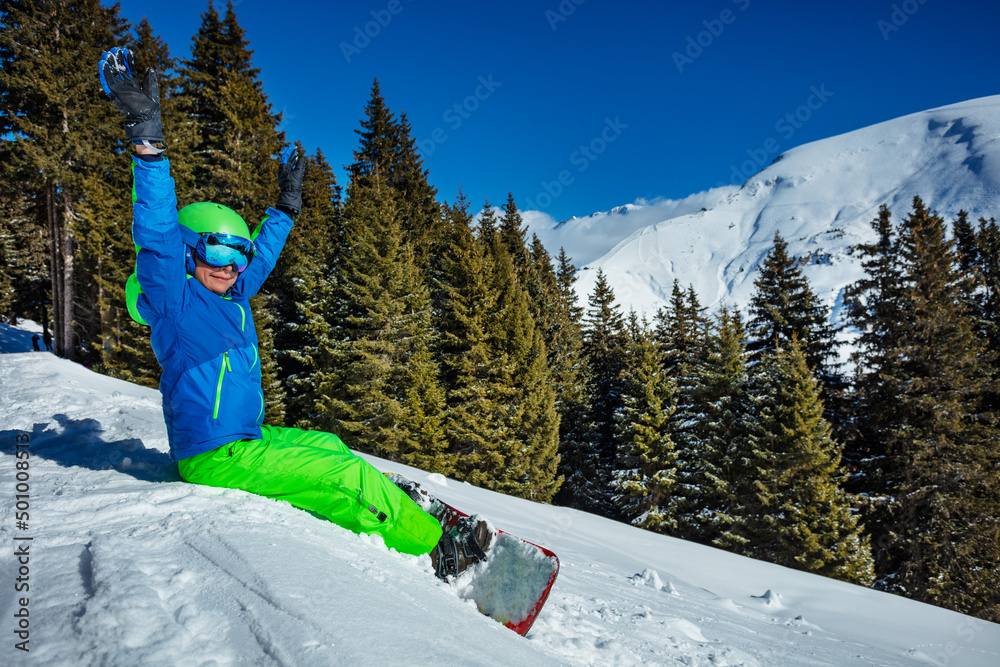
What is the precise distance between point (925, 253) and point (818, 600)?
18.1 m

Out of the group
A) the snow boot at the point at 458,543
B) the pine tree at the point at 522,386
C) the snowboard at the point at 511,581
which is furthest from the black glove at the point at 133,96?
the pine tree at the point at 522,386

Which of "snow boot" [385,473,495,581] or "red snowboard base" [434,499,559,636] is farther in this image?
"snow boot" [385,473,495,581]

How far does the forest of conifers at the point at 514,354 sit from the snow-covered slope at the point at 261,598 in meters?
13.1

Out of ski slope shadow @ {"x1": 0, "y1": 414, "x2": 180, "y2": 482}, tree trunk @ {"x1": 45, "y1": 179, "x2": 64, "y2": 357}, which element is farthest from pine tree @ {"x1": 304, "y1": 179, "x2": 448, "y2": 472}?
ski slope shadow @ {"x1": 0, "y1": 414, "x2": 180, "y2": 482}

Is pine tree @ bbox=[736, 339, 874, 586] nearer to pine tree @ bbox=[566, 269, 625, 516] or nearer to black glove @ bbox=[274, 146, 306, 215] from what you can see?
pine tree @ bbox=[566, 269, 625, 516]

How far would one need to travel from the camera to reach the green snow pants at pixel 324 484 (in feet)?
9.21

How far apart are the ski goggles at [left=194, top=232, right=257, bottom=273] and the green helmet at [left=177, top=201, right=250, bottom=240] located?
0.03 m

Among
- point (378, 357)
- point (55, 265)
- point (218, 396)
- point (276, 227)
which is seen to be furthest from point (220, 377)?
point (55, 265)

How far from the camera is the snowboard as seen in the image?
265 cm

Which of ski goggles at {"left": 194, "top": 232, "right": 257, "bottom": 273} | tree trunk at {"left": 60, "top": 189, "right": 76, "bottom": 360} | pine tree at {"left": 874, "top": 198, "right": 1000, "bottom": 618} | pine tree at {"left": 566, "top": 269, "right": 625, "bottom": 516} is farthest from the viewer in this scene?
pine tree at {"left": 566, "top": 269, "right": 625, "bottom": 516}

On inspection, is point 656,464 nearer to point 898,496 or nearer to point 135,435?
point 898,496

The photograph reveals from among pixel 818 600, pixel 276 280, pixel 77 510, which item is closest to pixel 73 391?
pixel 77 510

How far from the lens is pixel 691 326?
90.7ft

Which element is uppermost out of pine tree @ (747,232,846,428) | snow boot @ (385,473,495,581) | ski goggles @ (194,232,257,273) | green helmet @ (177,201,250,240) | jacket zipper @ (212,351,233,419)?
pine tree @ (747,232,846,428)
